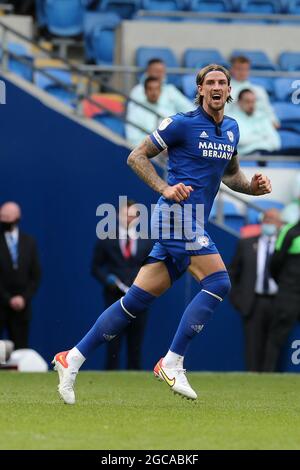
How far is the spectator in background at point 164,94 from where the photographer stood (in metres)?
16.7

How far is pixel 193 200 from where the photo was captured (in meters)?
9.55

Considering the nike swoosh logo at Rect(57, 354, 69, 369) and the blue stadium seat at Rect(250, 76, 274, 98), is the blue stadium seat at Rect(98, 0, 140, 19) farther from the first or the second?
the nike swoosh logo at Rect(57, 354, 69, 369)

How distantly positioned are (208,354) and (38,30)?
5732 mm

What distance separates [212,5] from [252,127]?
365 cm

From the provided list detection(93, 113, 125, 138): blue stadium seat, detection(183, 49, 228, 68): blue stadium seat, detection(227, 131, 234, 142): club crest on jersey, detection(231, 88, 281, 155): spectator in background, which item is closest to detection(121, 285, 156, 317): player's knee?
detection(227, 131, 234, 142): club crest on jersey

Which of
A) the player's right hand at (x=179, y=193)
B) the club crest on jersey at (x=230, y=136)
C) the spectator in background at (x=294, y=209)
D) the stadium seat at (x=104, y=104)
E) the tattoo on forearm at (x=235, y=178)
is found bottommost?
the spectator in background at (x=294, y=209)

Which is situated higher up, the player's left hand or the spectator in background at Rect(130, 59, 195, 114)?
the spectator in background at Rect(130, 59, 195, 114)

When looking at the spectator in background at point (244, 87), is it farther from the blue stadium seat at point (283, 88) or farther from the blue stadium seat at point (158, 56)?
the blue stadium seat at point (158, 56)

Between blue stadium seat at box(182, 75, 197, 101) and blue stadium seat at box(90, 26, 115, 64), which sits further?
blue stadium seat at box(90, 26, 115, 64)

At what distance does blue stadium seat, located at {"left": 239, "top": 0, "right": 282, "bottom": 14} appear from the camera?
65.9 ft

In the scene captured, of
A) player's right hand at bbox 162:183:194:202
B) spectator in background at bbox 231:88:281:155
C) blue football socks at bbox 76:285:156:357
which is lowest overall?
blue football socks at bbox 76:285:156:357

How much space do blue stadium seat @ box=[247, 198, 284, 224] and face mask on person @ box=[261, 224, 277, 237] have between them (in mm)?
785

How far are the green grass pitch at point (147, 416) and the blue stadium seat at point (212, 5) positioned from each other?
8.49 metres

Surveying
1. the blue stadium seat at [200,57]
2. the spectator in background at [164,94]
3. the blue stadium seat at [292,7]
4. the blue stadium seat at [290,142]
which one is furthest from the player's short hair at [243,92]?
the blue stadium seat at [292,7]
